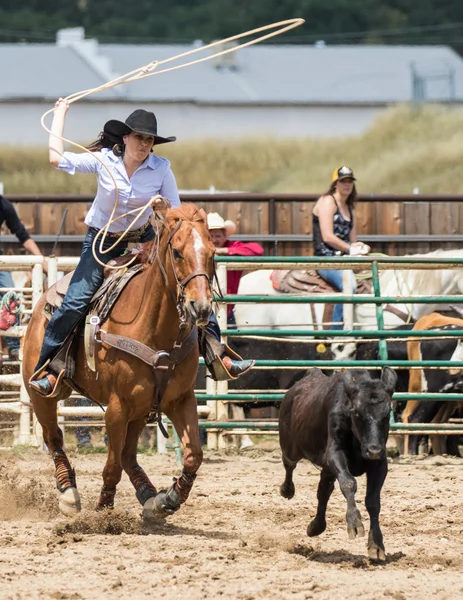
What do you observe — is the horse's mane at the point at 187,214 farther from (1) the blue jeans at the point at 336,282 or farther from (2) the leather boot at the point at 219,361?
(1) the blue jeans at the point at 336,282

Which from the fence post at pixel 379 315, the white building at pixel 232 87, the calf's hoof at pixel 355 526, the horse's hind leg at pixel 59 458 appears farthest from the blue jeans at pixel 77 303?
the white building at pixel 232 87

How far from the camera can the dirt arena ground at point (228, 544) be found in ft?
17.3

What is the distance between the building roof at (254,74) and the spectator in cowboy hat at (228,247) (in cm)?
3019

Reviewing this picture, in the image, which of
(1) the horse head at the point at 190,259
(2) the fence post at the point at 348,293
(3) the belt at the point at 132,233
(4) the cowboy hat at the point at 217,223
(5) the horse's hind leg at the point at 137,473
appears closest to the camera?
(1) the horse head at the point at 190,259

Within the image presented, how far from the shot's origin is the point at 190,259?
20.0 feet

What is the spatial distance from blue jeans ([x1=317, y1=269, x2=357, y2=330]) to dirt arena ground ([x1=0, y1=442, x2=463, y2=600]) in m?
2.18

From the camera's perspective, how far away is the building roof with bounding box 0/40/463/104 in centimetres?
4494

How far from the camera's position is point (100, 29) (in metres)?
59.6

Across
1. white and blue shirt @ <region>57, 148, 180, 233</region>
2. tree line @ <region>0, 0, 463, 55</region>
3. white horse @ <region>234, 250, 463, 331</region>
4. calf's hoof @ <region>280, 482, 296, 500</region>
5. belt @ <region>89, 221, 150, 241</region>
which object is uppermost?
tree line @ <region>0, 0, 463, 55</region>

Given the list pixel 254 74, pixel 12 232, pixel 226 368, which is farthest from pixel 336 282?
pixel 254 74

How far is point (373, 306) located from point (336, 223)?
88cm

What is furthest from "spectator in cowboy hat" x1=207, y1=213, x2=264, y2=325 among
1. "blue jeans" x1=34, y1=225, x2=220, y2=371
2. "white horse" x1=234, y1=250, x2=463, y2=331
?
"blue jeans" x1=34, y1=225, x2=220, y2=371

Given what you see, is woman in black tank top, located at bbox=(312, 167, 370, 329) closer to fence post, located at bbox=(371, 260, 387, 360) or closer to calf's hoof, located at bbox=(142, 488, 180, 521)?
fence post, located at bbox=(371, 260, 387, 360)

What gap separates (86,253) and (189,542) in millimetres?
1860
